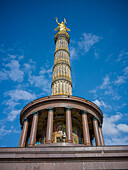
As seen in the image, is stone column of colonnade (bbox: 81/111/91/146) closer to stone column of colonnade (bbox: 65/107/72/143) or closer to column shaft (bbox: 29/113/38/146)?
stone column of colonnade (bbox: 65/107/72/143)

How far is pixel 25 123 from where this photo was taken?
20531 millimetres

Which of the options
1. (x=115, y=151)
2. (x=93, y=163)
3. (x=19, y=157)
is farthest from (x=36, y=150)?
(x=115, y=151)

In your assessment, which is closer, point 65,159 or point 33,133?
point 65,159

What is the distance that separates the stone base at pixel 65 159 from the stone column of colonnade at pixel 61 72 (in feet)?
50.8

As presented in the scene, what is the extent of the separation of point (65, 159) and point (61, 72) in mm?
20095

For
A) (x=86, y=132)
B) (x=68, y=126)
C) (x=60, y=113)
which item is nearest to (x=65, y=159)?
(x=68, y=126)

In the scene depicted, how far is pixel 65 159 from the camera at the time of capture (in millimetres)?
11078

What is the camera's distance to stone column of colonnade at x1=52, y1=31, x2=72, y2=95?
27.2 meters

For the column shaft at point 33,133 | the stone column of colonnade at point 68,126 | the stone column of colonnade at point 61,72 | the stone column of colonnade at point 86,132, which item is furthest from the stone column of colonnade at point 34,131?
the stone column of colonnade at point 61,72

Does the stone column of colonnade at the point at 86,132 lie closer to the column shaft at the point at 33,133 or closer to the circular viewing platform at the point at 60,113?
the circular viewing platform at the point at 60,113

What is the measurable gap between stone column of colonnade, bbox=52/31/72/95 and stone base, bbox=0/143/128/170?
15.5 m

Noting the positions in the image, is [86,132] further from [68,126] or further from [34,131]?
[34,131]

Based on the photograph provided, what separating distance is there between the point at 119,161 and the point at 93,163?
177 centimetres

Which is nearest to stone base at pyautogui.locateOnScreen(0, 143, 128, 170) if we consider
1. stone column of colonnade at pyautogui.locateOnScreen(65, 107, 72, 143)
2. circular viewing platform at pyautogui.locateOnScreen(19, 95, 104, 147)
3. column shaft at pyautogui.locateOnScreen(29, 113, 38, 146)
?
stone column of colonnade at pyautogui.locateOnScreen(65, 107, 72, 143)
